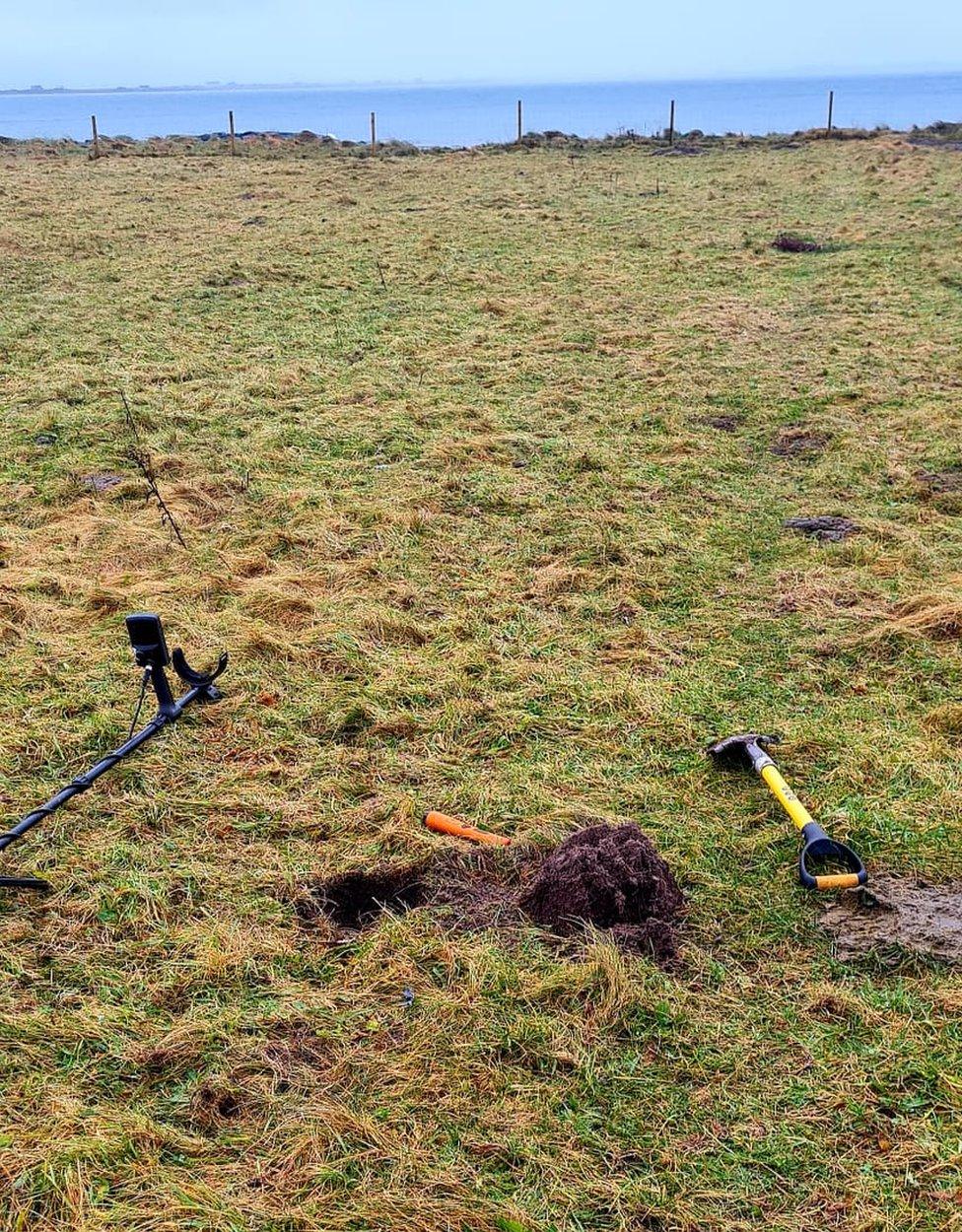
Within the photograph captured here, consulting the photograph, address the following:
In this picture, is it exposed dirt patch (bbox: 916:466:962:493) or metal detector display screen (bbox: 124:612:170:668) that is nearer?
metal detector display screen (bbox: 124:612:170:668)

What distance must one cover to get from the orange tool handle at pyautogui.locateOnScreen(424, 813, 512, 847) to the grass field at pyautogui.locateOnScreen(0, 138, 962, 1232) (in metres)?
0.06

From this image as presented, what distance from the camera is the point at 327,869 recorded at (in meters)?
3.12

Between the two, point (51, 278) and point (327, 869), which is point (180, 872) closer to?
point (327, 869)

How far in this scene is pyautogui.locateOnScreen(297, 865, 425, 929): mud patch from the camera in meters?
2.98

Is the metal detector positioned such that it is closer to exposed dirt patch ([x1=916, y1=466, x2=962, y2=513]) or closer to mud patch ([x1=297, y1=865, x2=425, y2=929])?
mud patch ([x1=297, y1=865, x2=425, y2=929])

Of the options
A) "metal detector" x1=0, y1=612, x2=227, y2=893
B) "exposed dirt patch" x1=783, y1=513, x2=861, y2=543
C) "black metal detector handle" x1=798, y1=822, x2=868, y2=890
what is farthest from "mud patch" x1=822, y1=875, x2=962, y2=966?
"exposed dirt patch" x1=783, y1=513, x2=861, y2=543

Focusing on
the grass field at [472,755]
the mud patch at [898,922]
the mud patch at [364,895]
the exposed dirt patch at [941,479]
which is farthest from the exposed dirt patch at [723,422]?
the mud patch at [364,895]

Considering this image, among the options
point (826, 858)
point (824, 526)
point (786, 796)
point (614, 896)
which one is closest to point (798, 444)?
point (824, 526)

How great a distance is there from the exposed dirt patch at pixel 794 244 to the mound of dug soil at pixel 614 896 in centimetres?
1232

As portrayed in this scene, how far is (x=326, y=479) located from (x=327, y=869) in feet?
12.0

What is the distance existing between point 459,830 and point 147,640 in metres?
1.40

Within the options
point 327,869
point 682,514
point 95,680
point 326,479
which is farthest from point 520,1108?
point 326,479

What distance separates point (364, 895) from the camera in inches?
121

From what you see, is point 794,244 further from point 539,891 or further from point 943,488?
point 539,891
